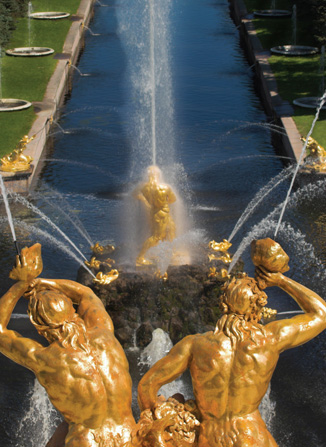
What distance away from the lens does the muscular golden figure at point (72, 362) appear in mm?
5355

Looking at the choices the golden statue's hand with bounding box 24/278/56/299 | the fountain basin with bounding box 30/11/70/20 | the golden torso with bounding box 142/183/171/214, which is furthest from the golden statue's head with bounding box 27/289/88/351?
the fountain basin with bounding box 30/11/70/20

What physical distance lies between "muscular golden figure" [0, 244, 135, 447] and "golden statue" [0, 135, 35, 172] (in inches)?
474

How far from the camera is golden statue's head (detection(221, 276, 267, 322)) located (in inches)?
208

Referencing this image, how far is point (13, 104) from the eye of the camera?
22.6 metres

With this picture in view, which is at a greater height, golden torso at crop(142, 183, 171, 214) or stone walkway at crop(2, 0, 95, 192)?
golden torso at crop(142, 183, 171, 214)

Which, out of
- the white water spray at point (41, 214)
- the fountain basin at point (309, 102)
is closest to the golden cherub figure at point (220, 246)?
the white water spray at point (41, 214)

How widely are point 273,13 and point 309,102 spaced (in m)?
11.9

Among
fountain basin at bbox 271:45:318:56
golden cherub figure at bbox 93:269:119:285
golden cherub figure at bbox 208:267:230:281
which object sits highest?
golden cherub figure at bbox 93:269:119:285

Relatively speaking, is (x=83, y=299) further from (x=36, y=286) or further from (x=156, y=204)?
(x=156, y=204)

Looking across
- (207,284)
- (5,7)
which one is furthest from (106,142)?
(5,7)

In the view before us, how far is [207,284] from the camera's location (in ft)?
36.0

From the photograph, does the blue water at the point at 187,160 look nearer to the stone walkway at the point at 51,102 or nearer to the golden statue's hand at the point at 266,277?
the stone walkway at the point at 51,102

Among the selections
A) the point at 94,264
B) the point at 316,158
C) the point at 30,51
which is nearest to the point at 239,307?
the point at 94,264

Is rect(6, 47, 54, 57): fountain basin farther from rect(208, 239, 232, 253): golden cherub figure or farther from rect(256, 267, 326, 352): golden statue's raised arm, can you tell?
rect(256, 267, 326, 352): golden statue's raised arm
